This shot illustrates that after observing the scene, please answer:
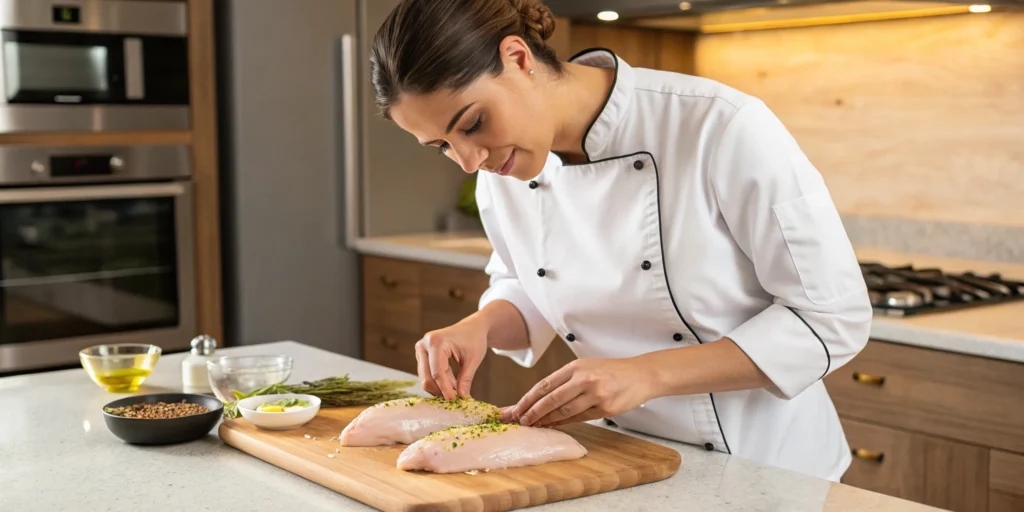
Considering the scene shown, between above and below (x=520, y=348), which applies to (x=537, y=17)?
above

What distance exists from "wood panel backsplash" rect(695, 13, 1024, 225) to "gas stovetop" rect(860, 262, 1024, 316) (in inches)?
14.1

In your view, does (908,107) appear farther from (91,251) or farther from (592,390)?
(91,251)

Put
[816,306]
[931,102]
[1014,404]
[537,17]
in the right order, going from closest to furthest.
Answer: [816,306], [537,17], [1014,404], [931,102]

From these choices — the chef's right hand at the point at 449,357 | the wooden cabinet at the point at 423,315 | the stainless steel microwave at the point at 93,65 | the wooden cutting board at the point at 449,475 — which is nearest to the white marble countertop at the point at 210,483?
Result: the wooden cutting board at the point at 449,475

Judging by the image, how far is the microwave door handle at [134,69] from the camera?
3.24 metres

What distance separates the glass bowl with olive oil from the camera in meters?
1.77

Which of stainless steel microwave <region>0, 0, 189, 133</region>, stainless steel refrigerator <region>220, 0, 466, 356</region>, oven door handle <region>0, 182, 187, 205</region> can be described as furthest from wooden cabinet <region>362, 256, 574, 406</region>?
stainless steel microwave <region>0, 0, 189, 133</region>

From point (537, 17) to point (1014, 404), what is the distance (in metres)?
1.20

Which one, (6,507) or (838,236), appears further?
→ (838,236)

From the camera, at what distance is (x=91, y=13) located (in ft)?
10.3

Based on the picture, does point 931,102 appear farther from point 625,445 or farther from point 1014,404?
point 625,445

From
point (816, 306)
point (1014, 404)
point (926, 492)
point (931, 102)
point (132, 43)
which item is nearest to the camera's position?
point (816, 306)

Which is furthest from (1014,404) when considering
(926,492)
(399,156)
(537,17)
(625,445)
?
(399,156)

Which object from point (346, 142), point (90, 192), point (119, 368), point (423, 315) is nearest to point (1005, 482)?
point (119, 368)
